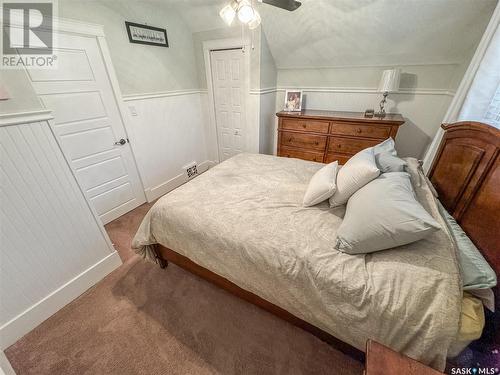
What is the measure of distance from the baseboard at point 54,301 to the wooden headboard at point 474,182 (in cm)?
254

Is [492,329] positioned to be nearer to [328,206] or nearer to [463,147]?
[328,206]

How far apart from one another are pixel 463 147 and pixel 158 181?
3.22 meters

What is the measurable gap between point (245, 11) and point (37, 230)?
6.31 feet

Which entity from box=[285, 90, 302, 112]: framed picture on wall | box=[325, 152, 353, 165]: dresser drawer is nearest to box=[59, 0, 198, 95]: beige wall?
box=[285, 90, 302, 112]: framed picture on wall

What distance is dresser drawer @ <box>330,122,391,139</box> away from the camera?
93.9 inches

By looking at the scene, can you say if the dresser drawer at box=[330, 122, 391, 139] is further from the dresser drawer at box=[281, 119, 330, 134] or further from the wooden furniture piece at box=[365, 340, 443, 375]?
the wooden furniture piece at box=[365, 340, 443, 375]

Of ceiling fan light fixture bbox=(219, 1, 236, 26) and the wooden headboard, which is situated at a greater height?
ceiling fan light fixture bbox=(219, 1, 236, 26)

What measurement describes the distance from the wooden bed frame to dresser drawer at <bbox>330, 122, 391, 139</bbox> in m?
0.79

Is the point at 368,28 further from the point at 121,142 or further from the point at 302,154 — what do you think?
the point at 121,142

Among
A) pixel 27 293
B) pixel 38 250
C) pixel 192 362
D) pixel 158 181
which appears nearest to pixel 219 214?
pixel 192 362

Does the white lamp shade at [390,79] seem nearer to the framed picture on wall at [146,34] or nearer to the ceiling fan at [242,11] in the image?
the ceiling fan at [242,11]

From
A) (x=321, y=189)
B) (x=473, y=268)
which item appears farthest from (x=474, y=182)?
(x=321, y=189)

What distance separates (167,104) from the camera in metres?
2.83

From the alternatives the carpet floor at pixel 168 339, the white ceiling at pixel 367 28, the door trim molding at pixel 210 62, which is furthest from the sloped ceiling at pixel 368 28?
the carpet floor at pixel 168 339
